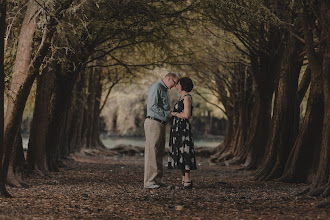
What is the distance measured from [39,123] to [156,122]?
13.2 feet

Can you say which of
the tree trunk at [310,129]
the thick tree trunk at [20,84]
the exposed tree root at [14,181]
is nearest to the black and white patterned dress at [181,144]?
the tree trunk at [310,129]

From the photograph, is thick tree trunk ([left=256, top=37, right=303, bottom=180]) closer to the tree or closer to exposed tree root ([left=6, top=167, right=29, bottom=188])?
the tree

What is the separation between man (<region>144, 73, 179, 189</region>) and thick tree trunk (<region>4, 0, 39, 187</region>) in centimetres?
214

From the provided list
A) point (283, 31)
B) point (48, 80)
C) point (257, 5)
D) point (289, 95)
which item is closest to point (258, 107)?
point (283, 31)

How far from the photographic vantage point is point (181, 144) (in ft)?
30.6

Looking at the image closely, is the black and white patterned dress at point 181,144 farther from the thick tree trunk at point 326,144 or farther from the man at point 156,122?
the thick tree trunk at point 326,144

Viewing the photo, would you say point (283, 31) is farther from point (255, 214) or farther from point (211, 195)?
point (255, 214)

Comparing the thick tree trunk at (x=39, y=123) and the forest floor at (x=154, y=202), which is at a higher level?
the thick tree trunk at (x=39, y=123)

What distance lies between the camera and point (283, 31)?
44.9 ft

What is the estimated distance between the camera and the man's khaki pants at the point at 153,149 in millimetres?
9086

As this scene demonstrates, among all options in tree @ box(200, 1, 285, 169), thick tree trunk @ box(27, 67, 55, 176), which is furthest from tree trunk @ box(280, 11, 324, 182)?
thick tree trunk @ box(27, 67, 55, 176)

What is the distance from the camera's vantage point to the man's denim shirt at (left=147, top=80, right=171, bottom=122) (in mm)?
9059

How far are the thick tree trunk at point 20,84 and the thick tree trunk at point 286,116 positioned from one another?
19.7ft

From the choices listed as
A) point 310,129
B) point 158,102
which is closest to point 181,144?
point 158,102
